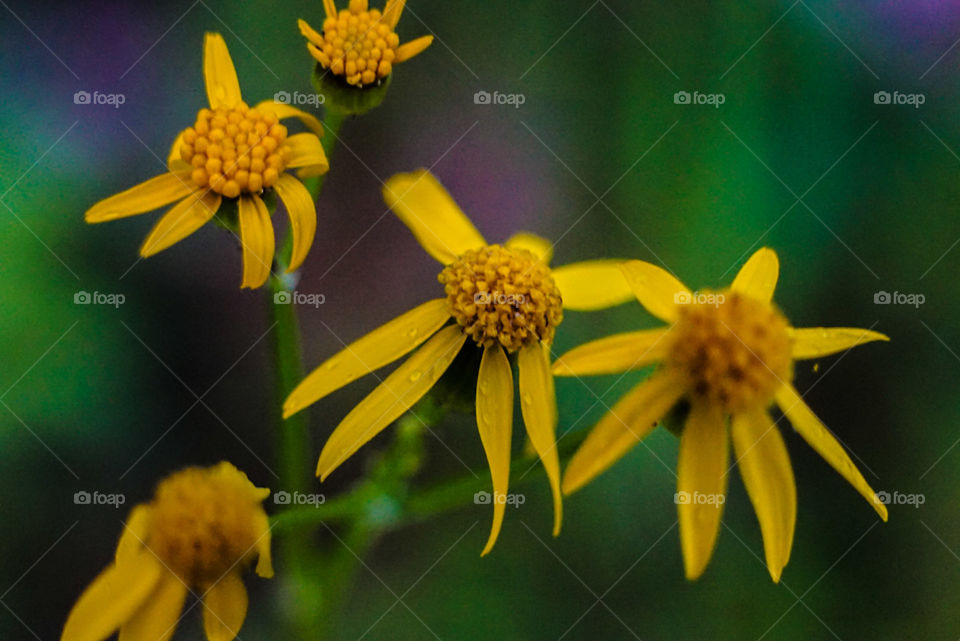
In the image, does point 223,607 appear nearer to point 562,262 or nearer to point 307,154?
point 307,154

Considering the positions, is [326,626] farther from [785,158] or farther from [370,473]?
[785,158]

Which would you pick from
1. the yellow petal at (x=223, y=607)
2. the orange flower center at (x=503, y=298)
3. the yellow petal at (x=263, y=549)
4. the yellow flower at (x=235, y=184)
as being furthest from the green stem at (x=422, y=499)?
the yellow flower at (x=235, y=184)

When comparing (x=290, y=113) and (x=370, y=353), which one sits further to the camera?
(x=290, y=113)

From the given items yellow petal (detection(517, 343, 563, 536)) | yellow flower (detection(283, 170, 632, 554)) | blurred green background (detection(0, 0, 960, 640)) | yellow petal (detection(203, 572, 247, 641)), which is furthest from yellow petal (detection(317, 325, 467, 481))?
blurred green background (detection(0, 0, 960, 640))

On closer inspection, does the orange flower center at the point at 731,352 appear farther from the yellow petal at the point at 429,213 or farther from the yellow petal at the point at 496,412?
the yellow petal at the point at 429,213

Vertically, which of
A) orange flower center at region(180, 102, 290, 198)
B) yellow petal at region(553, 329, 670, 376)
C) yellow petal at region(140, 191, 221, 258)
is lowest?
yellow petal at region(553, 329, 670, 376)

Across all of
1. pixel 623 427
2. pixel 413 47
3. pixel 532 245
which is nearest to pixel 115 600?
pixel 623 427

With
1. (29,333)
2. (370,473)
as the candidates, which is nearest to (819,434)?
(370,473)

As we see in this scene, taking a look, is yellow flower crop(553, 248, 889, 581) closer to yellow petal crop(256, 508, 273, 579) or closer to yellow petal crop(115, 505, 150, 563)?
yellow petal crop(256, 508, 273, 579)

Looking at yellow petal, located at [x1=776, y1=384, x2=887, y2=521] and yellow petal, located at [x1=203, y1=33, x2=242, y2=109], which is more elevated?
yellow petal, located at [x1=203, y1=33, x2=242, y2=109]
